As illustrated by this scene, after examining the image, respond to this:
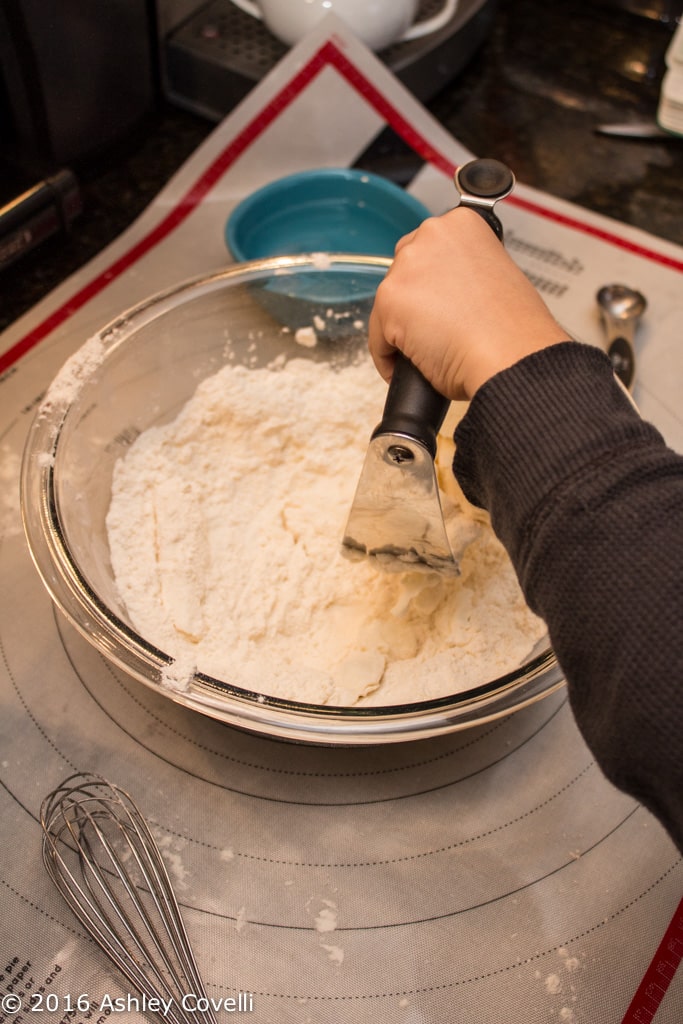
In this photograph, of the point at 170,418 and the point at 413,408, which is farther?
the point at 170,418

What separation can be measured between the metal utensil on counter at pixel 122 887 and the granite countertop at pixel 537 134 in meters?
0.53

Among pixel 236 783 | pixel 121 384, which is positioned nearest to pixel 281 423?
pixel 121 384

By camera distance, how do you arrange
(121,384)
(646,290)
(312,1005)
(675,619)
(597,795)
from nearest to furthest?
1. (675,619)
2. (312,1005)
3. (597,795)
4. (121,384)
5. (646,290)

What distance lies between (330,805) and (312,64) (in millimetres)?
850

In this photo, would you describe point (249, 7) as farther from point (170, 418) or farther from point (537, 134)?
point (170, 418)

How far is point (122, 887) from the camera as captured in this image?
0.56 meters

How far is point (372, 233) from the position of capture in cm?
97

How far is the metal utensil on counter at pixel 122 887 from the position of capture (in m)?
0.52

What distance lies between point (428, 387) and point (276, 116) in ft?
2.09

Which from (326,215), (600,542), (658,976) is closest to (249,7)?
(326,215)

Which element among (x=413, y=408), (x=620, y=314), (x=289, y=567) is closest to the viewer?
(x=413, y=408)

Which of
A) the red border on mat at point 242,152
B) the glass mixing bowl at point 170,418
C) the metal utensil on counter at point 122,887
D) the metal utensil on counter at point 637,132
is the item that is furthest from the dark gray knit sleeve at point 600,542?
the metal utensil on counter at point 637,132

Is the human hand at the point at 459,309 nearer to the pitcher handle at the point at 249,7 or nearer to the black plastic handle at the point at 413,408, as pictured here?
the black plastic handle at the point at 413,408

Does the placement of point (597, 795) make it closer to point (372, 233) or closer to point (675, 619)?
point (675, 619)
